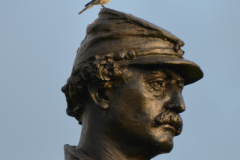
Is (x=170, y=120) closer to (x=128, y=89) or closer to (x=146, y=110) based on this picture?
Result: (x=146, y=110)

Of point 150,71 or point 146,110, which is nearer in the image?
point 146,110

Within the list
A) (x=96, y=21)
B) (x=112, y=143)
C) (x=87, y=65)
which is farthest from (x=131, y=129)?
(x=96, y=21)

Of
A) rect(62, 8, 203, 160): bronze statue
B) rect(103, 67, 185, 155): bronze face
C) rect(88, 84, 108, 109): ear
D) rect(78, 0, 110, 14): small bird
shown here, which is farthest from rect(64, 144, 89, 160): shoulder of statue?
rect(78, 0, 110, 14): small bird

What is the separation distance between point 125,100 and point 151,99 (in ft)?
1.34

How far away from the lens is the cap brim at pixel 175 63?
39.2 feet

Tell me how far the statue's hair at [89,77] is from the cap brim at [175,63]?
156mm

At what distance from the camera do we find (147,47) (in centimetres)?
1220

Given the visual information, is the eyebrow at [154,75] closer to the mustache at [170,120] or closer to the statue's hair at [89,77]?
the statue's hair at [89,77]

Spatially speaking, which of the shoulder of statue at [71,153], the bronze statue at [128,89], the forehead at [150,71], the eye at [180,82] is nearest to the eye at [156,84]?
the bronze statue at [128,89]

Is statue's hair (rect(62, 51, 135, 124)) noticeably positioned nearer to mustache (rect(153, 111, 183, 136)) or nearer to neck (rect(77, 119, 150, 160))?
neck (rect(77, 119, 150, 160))

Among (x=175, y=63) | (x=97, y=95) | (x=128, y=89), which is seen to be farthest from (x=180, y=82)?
(x=97, y=95)

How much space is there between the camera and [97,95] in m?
12.2

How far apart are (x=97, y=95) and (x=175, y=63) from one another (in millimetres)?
1368

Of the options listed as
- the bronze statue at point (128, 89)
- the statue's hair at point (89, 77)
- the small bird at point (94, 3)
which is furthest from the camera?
the small bird at point (94, 3)
